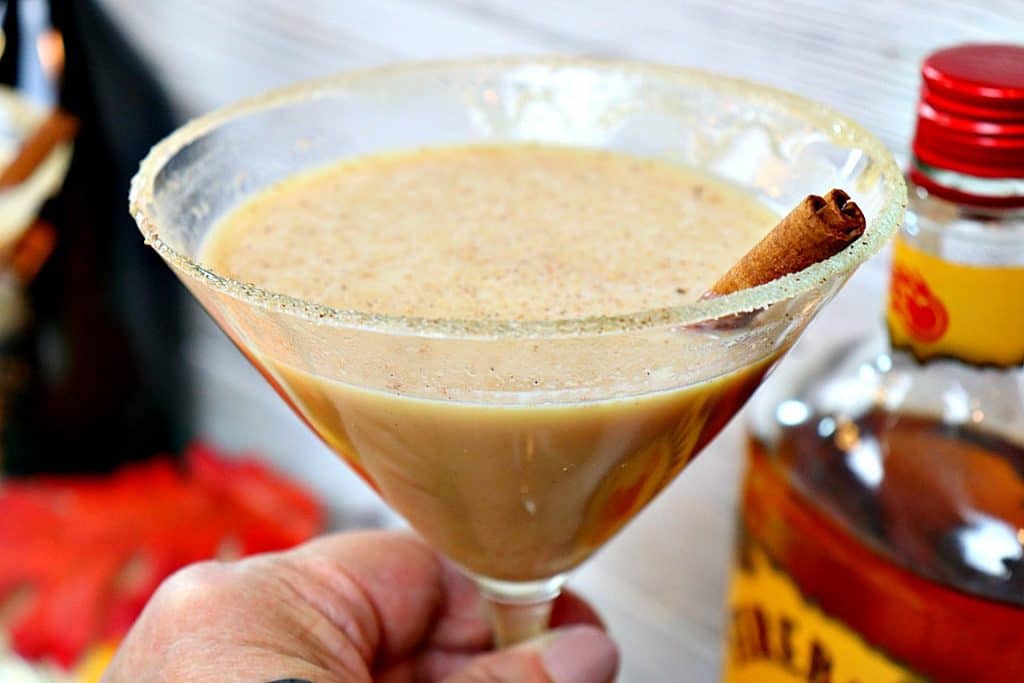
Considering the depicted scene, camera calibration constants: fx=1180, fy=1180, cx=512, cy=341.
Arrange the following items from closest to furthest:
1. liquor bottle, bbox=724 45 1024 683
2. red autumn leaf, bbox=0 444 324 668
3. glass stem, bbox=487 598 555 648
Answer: liquor bottle, bbox=724 45 1024 683 < glass stem, bbox=487 598 555 648 < red autumn leaf, bbox=0 444 324 668

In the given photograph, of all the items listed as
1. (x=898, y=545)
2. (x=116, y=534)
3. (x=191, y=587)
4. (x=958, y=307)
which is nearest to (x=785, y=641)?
(x=898, y=545)

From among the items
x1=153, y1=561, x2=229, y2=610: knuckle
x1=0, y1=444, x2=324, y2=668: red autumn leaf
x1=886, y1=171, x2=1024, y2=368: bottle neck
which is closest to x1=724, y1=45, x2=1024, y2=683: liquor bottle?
x1=886, y1=171, x2=1024, y2=368: bottle neck

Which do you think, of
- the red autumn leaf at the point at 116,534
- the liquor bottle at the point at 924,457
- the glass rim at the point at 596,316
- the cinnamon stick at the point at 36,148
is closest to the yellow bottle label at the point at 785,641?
the liquor bottle at the point at 924,457

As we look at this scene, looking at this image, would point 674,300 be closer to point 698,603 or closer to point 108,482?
point 698,603

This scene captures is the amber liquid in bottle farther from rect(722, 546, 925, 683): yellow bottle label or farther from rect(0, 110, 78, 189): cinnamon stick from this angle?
rect(0, 110, 78, 189): cinnamon stick

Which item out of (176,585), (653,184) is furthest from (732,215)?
(176,585)

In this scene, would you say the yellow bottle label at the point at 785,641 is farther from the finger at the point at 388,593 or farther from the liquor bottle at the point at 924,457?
the finger at the point at 388,593

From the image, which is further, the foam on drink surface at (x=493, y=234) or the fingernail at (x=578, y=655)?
the fingernail at (x=578, y=655)
